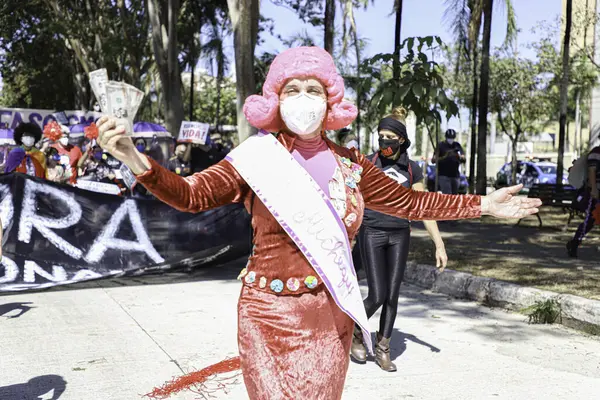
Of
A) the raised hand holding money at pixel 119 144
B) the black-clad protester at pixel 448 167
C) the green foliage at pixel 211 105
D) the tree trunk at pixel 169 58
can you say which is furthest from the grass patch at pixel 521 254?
the green foliage at pixel 211 105

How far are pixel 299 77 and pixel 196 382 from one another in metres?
2.70

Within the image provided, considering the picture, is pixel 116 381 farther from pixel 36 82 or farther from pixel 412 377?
pixel 36 82

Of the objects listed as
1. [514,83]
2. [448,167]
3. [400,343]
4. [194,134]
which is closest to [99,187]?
[194,134]

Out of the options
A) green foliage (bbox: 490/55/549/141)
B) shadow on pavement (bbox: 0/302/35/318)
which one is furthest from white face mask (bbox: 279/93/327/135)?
green foliage (bbox: 490/55/549/141)

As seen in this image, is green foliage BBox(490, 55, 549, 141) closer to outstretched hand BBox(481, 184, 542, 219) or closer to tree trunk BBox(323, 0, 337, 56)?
tree trunk BBox(323, 0, 337, 56)

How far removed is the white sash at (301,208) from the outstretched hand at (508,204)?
28.7 inches

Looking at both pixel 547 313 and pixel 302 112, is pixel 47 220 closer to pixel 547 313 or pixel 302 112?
pixel 547 313

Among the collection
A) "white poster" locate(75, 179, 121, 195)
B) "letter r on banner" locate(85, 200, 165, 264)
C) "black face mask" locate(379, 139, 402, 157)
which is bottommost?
"letter r on banner" locate(85, 200, 165, 264)

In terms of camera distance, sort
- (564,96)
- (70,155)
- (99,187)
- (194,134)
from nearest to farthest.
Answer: (99,187) → (70,155) → (194,134) → (564,96)

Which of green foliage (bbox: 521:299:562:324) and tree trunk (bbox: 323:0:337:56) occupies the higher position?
tree trunk (bbox: 323:0:337:56)

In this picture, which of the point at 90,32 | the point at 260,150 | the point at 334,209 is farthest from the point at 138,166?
the point at 90,32

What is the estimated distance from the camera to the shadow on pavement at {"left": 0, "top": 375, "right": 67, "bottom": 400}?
477 cm

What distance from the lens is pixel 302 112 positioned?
3006mm

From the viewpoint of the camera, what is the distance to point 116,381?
5.08 m
